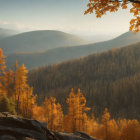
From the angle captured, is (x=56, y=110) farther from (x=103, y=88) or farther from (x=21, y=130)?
(x=103, y=88)

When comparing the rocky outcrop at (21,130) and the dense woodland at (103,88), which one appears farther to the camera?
the dense woodland at (103,88)

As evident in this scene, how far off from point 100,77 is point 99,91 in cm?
4707

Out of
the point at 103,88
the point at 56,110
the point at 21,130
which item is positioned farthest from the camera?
the point at 103,88

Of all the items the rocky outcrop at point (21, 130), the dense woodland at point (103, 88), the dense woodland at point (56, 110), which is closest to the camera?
the rocky outcrop at point (21, 130)

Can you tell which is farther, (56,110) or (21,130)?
(56,110)

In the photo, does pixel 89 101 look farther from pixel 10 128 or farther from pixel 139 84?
pixel 10 128

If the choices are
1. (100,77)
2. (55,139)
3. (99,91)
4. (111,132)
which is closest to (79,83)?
(100,77)

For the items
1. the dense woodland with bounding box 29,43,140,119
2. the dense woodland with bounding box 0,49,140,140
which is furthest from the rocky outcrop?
the dense woodland with bounding box 29,43,140,119

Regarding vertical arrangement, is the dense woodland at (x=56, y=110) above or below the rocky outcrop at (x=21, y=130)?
below

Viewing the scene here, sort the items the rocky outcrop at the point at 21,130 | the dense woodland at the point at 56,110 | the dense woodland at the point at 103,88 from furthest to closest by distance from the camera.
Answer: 1. the dense woodland at the point at 103,88
2. the dense woodland at the point at 56,110
3. the rocky outcrop at the point at 21,130

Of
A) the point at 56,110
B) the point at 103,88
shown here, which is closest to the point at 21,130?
the point at 56,110

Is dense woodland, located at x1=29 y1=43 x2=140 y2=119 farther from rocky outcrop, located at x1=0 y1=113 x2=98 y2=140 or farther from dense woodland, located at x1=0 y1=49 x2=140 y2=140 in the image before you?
rocky outcrop, located at x1=0 y1=113 x2=98 y2=140

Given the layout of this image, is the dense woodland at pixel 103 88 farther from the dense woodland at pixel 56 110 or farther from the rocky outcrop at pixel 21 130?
the rocky outcrop at pixel 21 130

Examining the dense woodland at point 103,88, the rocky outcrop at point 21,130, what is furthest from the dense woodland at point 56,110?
the dense woodland at point 103,88
